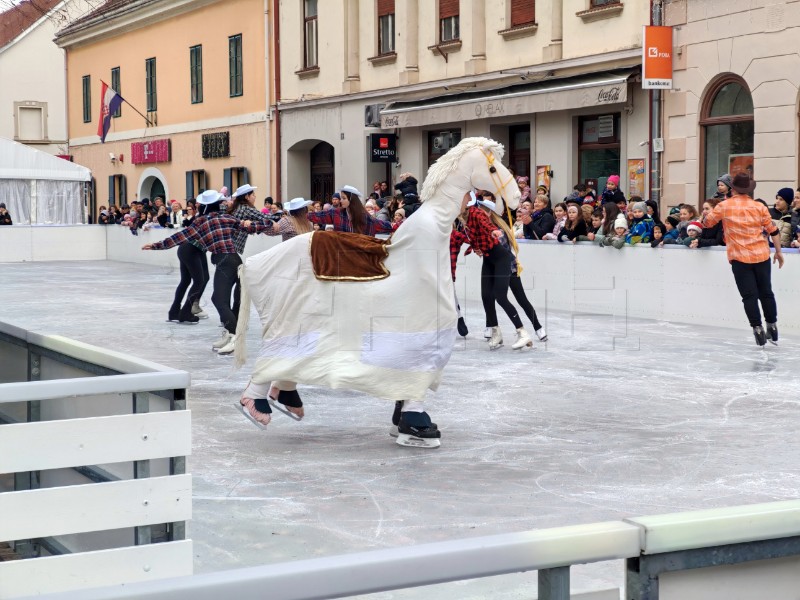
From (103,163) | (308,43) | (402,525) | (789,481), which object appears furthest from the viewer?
(103,163)

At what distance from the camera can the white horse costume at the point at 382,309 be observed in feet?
24.5

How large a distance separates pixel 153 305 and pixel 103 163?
1041 inches

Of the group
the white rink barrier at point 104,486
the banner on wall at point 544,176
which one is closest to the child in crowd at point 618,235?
the banner on wall at point 544,176

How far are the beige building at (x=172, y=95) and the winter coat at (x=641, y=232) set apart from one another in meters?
17.3

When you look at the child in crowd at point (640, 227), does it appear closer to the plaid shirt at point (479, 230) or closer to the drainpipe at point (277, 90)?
the plaid shirt at point (479, 230)

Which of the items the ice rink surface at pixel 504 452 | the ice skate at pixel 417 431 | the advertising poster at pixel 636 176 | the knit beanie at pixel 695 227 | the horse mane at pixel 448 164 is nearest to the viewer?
the ice rink surface at pixel 504 452

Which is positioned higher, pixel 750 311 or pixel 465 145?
pixel 465 145

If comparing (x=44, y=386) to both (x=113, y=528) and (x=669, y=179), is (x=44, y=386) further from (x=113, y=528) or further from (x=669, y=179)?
(x=669, y=179)

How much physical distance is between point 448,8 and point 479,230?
14.3 meters

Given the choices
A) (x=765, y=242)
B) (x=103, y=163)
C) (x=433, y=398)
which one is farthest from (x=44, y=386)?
(x=103, y=163)

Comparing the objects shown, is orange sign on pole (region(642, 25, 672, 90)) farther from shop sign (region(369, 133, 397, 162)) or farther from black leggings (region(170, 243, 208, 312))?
shop sign (region(369, 133, 397, 162))

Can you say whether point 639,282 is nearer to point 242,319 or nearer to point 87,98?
point 242,319

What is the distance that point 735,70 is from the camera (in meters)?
18.9

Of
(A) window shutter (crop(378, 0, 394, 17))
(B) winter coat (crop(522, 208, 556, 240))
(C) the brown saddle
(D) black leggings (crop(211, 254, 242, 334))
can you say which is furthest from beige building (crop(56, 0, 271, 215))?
(C) the brown saddle
